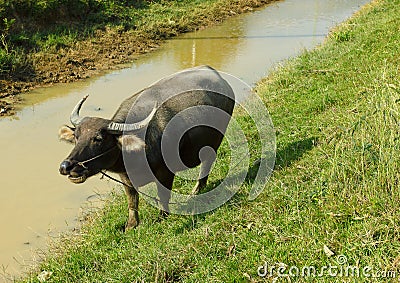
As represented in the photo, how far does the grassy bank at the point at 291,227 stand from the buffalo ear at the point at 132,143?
701 millimetres

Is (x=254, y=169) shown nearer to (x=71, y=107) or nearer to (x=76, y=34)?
(x=71, y=107)

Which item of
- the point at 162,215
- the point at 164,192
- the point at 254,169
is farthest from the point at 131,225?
the point at 254,169

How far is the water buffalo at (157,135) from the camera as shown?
328cm

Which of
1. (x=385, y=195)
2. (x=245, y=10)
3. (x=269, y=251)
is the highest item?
(x=385, y=195)

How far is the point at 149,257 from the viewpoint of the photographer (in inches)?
117

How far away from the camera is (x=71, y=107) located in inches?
300

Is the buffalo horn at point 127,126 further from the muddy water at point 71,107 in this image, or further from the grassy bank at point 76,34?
the grassy bank at point 76,34

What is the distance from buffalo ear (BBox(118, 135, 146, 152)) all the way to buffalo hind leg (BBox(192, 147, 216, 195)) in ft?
2.86

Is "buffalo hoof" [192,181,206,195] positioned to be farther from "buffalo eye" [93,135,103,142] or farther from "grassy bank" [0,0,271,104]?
"grassy bank" [0,0,271,104]

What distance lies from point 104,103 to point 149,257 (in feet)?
16.7

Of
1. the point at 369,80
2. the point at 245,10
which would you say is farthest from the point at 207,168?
the point at 245,10

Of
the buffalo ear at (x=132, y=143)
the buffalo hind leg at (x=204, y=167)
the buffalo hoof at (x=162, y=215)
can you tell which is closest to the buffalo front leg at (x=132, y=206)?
the buffalo hoof at (x=162, y=215)

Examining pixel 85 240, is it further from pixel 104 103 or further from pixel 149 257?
pixel 104 103

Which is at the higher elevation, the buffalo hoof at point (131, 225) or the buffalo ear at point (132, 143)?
the buffalo ear at point (132, 143)
